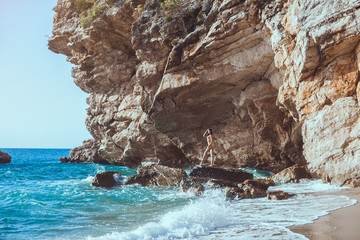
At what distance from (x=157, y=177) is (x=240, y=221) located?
895 centimetres

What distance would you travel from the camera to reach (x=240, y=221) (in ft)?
20.1

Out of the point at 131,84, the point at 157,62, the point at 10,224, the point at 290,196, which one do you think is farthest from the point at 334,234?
the point at 131,84

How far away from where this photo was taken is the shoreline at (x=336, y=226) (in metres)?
4.20

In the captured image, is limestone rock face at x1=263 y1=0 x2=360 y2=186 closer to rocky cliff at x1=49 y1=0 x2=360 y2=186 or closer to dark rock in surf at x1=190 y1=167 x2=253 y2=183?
rocky cliff at x1=49 y1=0 x2=360 y2=186

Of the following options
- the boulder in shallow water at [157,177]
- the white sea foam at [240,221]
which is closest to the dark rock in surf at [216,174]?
the boulder in shallow water at [157,177]

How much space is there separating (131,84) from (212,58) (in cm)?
1260

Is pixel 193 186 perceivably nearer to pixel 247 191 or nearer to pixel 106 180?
pixel 247 191

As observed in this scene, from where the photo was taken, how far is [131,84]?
27.0m

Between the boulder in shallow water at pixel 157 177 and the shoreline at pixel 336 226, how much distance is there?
892 centimetres

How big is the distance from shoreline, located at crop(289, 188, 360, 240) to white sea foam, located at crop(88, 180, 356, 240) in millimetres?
191

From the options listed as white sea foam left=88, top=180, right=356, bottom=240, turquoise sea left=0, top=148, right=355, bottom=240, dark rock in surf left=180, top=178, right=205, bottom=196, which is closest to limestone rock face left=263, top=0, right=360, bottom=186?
turquoise sea left=0, top=148, right=355, bottom=240

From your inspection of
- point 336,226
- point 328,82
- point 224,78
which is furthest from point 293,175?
point 336,226

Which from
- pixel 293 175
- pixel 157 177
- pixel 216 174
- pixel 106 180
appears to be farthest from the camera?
pixel 106 180

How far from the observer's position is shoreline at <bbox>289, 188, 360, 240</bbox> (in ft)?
13.8
